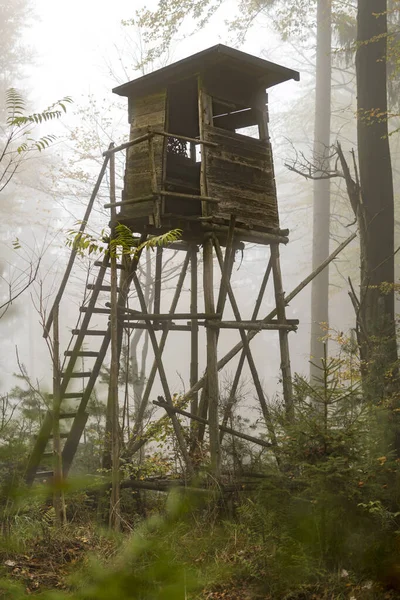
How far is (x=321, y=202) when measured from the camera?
2084cm

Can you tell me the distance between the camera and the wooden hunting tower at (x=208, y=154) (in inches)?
394

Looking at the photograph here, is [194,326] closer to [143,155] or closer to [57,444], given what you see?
[143,155]

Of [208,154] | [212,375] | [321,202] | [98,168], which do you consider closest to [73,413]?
[212,375]

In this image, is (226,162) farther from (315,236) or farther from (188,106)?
(315,236)

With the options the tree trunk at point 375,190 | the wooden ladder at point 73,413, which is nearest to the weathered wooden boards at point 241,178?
the wooden ladder at point 73,413

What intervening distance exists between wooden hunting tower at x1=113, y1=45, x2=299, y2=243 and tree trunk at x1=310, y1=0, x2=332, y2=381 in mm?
8656

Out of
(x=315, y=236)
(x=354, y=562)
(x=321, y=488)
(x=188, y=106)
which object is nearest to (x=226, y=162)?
(x=188, y=106)

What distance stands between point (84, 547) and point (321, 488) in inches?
106

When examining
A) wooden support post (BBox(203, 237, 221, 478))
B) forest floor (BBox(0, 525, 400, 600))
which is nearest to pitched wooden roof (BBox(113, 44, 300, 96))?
wooden support post (BBox(203, 237, 221, 478))

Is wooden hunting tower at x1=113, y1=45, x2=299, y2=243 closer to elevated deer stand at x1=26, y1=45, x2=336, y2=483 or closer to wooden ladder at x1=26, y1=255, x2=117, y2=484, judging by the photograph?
elevated deer stand at x1=26, y1=45, x2=336, y2=483

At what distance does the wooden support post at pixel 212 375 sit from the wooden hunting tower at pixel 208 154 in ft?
1.78

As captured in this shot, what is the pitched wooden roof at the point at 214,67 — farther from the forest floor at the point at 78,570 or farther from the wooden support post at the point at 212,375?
the forest floor at the point at 78,570

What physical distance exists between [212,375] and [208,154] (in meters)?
3.31

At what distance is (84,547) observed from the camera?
7.20 meters
